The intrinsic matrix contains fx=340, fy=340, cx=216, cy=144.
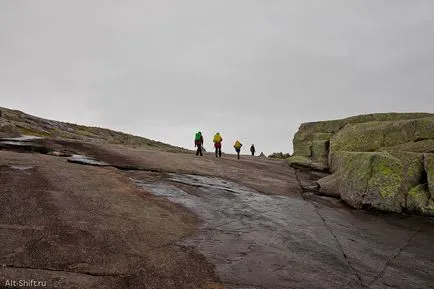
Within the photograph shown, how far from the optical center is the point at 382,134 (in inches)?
1137

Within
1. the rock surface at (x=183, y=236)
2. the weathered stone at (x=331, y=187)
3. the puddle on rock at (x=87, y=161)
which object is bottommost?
the rock surface at (x=183, y=236)

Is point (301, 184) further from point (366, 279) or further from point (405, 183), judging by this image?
point (366, 279)

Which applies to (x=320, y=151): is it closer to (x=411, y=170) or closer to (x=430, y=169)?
(x=411, y=170)

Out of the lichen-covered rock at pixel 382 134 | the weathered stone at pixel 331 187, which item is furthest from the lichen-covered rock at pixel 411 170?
the lichen-covered rock at pixel 382 134

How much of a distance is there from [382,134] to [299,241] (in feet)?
67.2

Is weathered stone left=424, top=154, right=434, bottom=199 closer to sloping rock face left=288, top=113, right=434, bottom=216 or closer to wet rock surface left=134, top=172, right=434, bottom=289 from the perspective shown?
sloping rock face left=288, top=113, right=434, bottom=216

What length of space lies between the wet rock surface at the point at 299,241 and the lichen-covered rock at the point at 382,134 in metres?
11.4

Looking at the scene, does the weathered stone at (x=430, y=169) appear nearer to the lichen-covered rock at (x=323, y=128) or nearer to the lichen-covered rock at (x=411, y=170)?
the lichen-covered rock at (x=411, y=170)

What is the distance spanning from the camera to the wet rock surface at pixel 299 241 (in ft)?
30.7

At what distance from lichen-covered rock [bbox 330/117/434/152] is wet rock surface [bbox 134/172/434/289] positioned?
11374mm

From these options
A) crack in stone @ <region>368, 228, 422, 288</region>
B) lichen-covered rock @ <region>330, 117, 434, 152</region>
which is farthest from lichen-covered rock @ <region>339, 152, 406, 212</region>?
lichen-covered rock @ <region>330, 117, 434, 152</region>

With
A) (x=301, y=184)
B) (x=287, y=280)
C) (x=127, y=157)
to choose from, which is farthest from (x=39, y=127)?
(x=287, y=280)

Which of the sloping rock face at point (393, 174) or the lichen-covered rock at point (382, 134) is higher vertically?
the lichen-covered rock at point (382, 134)

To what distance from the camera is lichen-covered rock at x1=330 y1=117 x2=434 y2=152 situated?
85.5 feet
